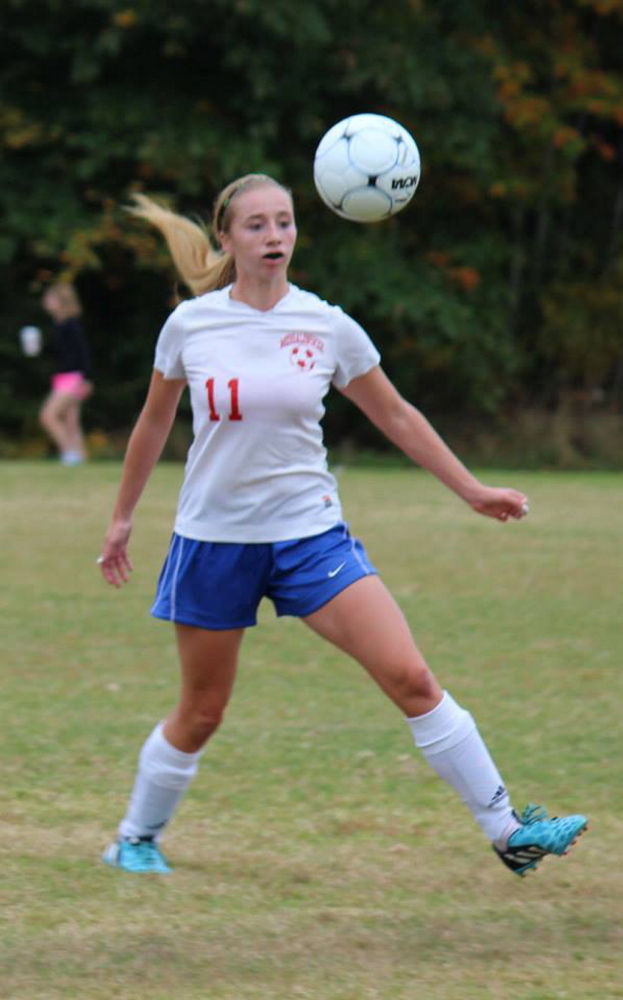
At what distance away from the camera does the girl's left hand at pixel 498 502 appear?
16.2 feet

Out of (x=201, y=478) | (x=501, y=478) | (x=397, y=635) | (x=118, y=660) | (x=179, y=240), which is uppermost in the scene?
(x=179, y=240)

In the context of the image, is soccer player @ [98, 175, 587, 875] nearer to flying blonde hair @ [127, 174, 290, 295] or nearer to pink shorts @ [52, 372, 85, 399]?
flying blonde hair @ [127, 174, 290, 295]

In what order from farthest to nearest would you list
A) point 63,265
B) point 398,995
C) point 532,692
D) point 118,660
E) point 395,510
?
point 63,265 → point 395,510 → point 118,660 → point 532,692 → point 398,995

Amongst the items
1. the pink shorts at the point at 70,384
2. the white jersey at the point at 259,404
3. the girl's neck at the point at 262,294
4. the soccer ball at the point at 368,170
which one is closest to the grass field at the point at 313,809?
the white jersey at the point at 259,404

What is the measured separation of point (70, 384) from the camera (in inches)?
798

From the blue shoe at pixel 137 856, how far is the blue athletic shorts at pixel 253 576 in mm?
778

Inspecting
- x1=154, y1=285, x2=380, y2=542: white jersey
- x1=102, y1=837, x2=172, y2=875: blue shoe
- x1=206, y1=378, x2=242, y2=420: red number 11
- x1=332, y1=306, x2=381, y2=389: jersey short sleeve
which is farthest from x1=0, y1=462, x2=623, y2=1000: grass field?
x1=332, y1=306, x2=381, y2=389: jersey short sleeve

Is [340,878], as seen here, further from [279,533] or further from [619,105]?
[619,105]

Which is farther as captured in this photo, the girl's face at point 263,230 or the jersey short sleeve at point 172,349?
the jersey short sleeve at point 172,349

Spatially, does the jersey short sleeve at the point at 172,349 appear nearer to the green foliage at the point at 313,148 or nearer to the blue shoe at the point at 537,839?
the blue shoe at the point at 537,839

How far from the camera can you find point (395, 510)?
1492cm

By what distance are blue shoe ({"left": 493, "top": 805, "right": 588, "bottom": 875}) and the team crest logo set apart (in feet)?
4.40

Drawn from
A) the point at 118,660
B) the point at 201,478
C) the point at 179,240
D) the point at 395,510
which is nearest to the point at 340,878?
the point at 201,478

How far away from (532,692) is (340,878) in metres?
2.89
